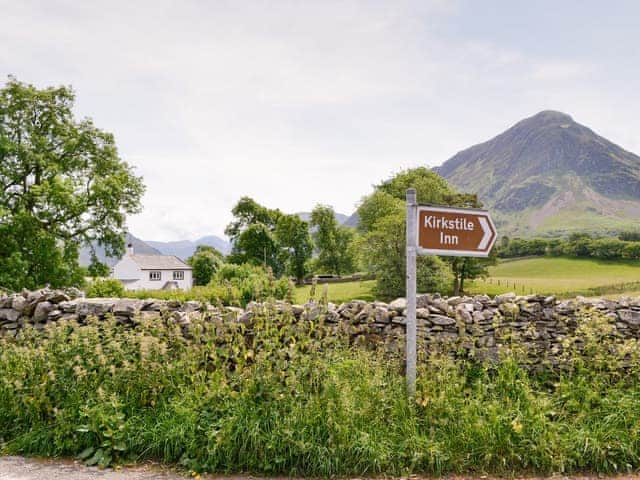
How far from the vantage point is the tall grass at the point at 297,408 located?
4.14m

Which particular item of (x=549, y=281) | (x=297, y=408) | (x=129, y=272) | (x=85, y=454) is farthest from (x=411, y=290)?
(x=129, y=272)

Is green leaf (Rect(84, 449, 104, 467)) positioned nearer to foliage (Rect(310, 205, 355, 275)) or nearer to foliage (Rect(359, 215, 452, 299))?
foliage (Rect(359, 215, 452, 299))

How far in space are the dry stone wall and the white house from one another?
55.5 metres

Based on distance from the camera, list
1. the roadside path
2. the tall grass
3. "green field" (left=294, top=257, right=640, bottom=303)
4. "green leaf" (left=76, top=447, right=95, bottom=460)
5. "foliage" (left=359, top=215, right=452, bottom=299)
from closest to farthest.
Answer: the roadside path → the tall grass → "green leaf" (left=76, top=447, right=95, bottom=460) → "foliage" (left=359, top=215, right=452, bottom=299) → "green field" (left=294, top=257, right=640, bottom=303)

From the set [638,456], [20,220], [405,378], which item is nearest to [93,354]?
[405,378]

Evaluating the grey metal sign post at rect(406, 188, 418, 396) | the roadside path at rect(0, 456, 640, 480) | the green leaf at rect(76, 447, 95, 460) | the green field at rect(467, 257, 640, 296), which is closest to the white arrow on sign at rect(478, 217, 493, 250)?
the grey metal sign post at rect(406, 188, 418, 396)

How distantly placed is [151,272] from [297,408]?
6234 cm

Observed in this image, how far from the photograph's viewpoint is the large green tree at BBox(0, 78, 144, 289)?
23312 mm

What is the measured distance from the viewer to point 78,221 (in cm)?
2581

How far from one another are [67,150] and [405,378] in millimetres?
28635

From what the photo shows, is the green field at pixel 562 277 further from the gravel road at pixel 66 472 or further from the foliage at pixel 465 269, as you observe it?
the gravel road at pixel 66 472

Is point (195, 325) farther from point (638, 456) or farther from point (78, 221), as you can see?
point (78, 221)

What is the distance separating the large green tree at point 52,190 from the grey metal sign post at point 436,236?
23.9 metres

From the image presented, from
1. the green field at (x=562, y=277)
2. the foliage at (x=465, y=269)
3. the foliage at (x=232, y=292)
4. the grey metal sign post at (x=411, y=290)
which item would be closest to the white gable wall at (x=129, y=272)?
the foliage at (x=232, y=292)
